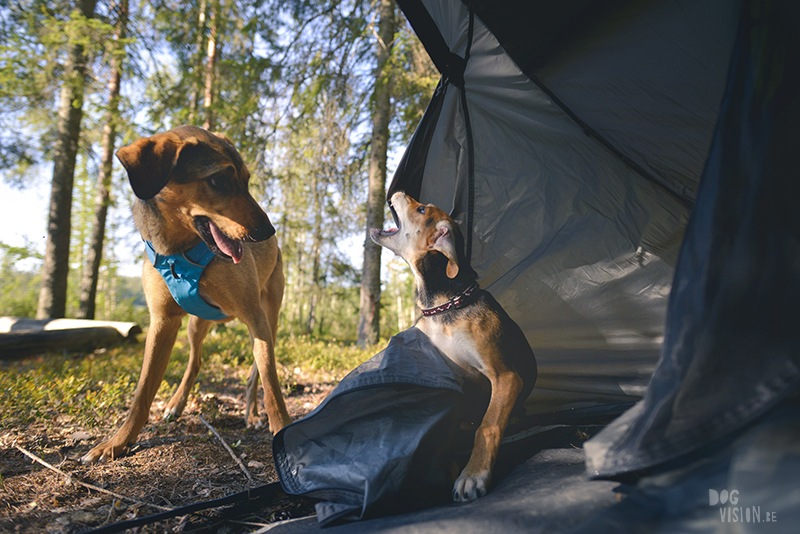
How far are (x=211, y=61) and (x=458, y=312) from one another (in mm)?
10045

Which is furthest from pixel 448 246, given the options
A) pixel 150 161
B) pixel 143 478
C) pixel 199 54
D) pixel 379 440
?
pixel 199 54

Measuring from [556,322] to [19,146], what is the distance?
1126cm

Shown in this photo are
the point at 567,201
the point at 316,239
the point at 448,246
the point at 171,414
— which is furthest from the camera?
the point at 316,239

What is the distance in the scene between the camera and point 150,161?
2.29m

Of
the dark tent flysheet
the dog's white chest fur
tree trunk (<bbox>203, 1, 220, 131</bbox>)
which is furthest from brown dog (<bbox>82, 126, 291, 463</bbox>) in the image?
tree trunk (<bbox>203, 1, 220, 131</bbox>)

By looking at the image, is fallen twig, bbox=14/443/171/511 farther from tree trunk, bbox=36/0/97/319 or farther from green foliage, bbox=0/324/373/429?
tree trunk, bbox=36/0/97/319

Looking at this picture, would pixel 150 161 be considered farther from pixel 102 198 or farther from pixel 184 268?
pixel 102 198

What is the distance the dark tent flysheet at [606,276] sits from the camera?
1143 mm

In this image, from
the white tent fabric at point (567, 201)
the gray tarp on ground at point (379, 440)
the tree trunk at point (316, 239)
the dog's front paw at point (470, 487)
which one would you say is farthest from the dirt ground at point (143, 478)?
the tree trunk at point (316, 239)

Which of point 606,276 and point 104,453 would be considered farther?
point 606,276

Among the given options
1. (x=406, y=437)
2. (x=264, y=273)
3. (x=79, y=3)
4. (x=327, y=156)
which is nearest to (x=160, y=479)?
(x=406, y=437)

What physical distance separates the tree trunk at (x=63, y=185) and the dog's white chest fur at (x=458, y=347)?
8.53 metres

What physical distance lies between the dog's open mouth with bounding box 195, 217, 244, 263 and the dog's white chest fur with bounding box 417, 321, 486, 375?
1374 millimetres

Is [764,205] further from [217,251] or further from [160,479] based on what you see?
[160,479]
